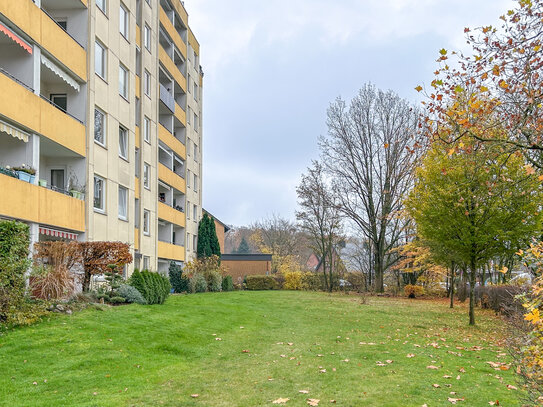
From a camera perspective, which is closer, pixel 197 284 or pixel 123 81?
pixel 123 81

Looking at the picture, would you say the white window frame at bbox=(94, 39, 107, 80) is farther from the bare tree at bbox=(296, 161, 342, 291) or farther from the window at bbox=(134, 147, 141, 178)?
the bare tree at bbox=(296, 161, 342, 291)

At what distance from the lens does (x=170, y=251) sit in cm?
3278

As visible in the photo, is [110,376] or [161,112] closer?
[110,376]

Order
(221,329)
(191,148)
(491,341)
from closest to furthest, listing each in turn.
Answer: (491,341) → (221,329) → (191,148)

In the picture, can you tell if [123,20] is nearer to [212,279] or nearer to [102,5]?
[102,5]

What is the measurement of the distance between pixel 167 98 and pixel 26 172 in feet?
63.7

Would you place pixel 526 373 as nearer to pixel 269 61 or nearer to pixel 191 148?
pixel 269 61

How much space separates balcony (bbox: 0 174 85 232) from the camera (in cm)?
1361

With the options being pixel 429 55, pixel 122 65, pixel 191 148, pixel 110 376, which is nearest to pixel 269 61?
pixel 122 65

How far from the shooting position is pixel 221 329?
13.5 m

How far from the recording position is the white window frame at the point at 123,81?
22522mm

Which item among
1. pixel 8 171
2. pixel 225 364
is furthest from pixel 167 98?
pixel 225 364

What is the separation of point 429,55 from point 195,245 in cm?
3272

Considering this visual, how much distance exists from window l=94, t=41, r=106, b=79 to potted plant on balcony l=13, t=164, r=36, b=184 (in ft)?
22.2
